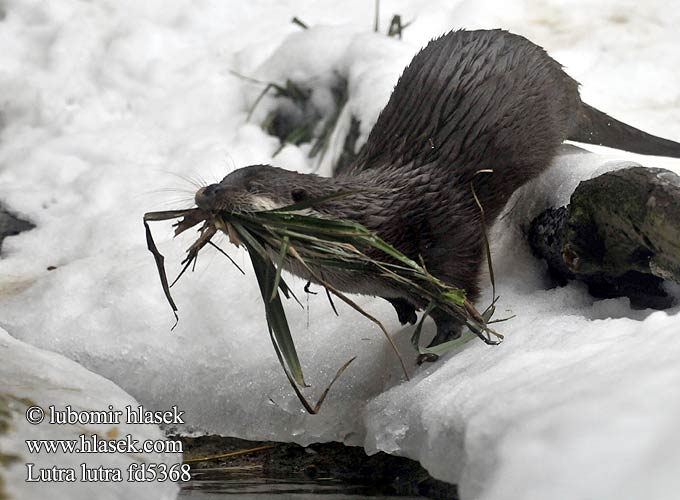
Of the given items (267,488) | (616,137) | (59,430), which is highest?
(616,137)

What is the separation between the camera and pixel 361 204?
2.34 meters

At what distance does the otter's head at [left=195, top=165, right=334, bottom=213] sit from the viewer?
2.04 m

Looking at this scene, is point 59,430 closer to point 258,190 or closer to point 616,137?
point 258,190

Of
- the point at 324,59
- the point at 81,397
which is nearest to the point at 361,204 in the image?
the point at 81,397

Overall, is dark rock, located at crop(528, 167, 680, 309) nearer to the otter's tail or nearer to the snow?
the snow

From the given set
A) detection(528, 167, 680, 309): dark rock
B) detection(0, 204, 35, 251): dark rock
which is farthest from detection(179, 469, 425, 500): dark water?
detection(0, 204, 35, 251): dark rock

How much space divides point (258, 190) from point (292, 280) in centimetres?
64

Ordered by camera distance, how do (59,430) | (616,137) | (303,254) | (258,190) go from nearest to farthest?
(59,430) → (303,254) → (258,190) → (616,137)

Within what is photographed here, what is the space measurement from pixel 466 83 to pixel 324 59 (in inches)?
47.4

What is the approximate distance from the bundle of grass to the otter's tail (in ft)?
3.38

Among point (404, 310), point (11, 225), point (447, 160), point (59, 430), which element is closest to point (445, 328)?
point (404, 310)

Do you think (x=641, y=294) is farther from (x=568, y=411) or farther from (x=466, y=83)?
(x=568, y=411)

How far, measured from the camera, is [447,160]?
2441 mm

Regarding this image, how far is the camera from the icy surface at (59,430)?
4.70 feet
